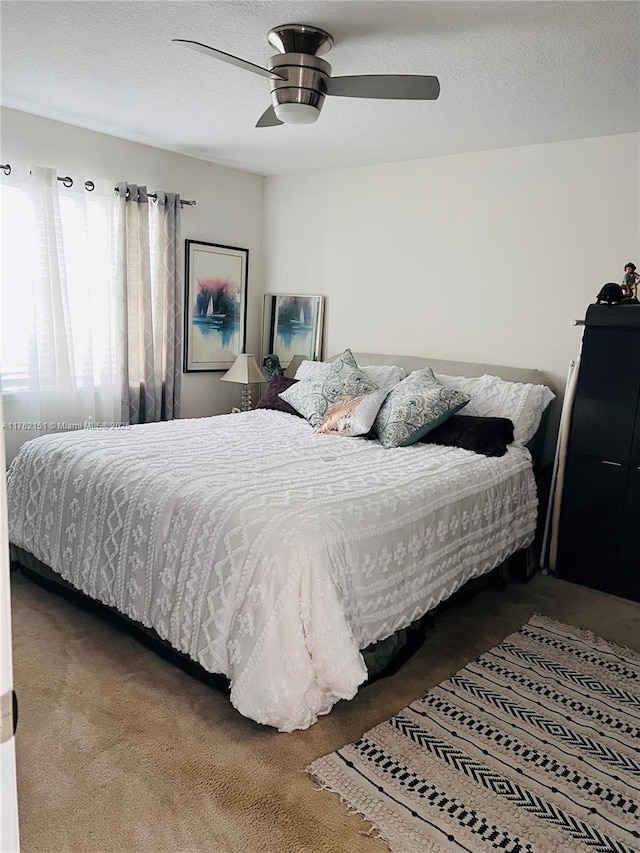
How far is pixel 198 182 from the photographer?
4.76m

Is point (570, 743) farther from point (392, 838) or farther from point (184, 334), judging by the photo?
point (184, 334)

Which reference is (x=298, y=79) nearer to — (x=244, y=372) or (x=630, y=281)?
(x=630, y=281)

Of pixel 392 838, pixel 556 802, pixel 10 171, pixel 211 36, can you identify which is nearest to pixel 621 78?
pixel 211 36

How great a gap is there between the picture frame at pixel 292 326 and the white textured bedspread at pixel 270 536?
1746 millimetres

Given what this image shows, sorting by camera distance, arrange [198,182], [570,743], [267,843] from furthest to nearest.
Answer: [198,182], [570,743], [267,843]

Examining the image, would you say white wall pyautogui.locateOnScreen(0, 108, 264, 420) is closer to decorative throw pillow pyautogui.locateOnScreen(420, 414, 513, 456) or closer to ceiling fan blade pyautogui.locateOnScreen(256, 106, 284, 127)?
ceiling fan blade pyautogui.locateOnScreen(256, 106, 284, 127)

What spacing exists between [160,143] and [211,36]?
1.91m

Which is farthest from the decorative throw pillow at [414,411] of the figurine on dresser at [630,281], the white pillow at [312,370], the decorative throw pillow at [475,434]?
the figurine on dresser at [630,281]

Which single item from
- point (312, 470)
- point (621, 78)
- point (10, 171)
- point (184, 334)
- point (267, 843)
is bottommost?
point (267, 843)

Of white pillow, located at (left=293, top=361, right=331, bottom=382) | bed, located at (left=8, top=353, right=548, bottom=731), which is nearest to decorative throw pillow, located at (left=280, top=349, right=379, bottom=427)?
white pillow, located at (left=293, top=361, right=331, bottom=382)

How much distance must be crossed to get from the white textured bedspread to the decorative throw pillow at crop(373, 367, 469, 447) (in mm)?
135

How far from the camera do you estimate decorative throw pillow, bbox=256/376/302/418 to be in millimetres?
4309

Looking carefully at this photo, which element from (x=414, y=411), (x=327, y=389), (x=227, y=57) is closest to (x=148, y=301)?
(x=327, y=389)

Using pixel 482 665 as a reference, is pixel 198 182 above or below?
above
